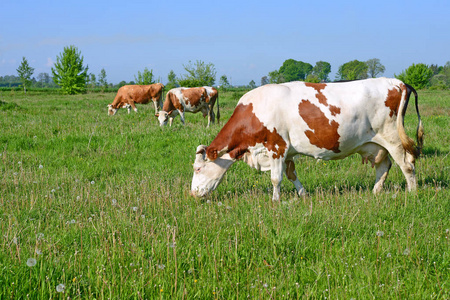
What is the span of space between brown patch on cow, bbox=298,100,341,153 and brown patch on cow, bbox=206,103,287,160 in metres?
0.47

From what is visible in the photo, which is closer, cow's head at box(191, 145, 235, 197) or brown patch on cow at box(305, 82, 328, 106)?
brown patch on cow at box(305, 82, 328, 106)

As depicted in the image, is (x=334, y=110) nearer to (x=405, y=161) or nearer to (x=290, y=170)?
(x=290, y=170)

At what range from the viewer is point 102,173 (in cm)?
845

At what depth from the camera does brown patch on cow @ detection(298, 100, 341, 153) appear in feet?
20.2

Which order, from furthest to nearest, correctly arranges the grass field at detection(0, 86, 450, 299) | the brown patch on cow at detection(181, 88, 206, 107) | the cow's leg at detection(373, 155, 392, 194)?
the brown patch on cow at detection(181, 88, 206, 107) < the cow's leg at detection(373, 155, 392, 194) < the grass field at detection(0, 86, 450, 299)

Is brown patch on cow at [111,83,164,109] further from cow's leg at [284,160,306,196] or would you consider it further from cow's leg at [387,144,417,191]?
cow's leg at [387,144,417,191]

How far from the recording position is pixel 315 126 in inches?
244

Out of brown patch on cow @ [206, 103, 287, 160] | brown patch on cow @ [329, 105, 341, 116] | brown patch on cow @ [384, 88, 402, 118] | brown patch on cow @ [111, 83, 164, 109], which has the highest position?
brown patch on cow @ [111, 83, 164, 109]

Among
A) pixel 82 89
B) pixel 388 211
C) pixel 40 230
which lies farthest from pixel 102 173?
pixel 82 89

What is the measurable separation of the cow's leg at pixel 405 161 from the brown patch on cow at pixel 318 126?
0.99 meters

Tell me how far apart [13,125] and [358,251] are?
1266 centimetres

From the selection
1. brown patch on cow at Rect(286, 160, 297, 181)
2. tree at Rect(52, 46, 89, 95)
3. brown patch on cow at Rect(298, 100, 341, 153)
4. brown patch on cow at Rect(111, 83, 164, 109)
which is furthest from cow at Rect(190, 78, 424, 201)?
tree at Rect(52, 46, 89, 95)

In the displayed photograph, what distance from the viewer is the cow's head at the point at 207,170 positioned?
6605 mm

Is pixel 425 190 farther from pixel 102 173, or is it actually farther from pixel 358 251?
pixel 102 173
